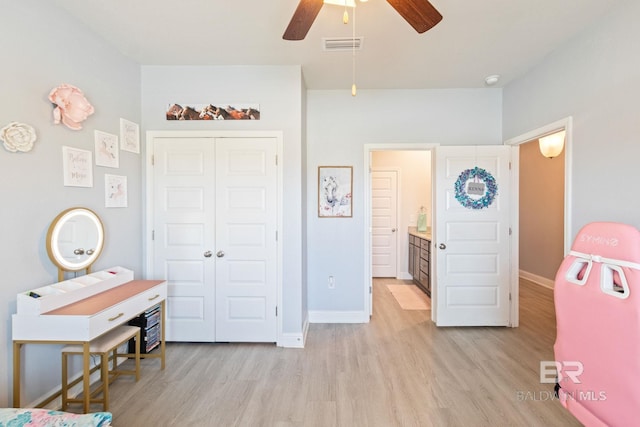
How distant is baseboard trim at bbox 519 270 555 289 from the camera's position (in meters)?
4.47

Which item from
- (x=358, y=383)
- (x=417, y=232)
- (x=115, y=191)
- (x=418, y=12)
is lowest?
(x=358, y=383)

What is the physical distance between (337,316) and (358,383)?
3.78 ft

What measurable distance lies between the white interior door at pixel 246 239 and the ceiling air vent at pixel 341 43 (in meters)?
0.96

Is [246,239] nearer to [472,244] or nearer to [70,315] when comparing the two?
[70,315]

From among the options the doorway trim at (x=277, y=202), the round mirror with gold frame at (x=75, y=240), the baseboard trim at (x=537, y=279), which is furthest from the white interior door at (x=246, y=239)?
the baseboard trim at (x=537, y=279)

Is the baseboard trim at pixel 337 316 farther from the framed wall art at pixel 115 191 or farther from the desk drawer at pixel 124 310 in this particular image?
the framed wall art at pixel 115 191

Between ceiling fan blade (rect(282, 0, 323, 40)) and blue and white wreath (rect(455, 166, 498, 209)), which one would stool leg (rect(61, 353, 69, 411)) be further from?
blue and white wreath (rect(455, 166, 498, 209))

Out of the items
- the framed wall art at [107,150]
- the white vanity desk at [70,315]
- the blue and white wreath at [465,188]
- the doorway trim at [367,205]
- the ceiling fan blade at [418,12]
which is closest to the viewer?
the ceiling fan blade at [418,12]

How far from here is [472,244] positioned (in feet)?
10.2

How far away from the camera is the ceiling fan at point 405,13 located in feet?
4.33

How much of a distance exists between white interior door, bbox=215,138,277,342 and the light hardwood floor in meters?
0.26

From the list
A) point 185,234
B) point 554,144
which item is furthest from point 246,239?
point 554,144

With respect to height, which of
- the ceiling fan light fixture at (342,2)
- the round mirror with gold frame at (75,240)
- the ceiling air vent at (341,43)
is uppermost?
the ceiling air vent at (341,43)

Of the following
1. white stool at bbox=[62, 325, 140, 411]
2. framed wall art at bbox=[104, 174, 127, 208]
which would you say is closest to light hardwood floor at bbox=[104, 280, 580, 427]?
white stool at bbox=[62, 325, 140, 411]
